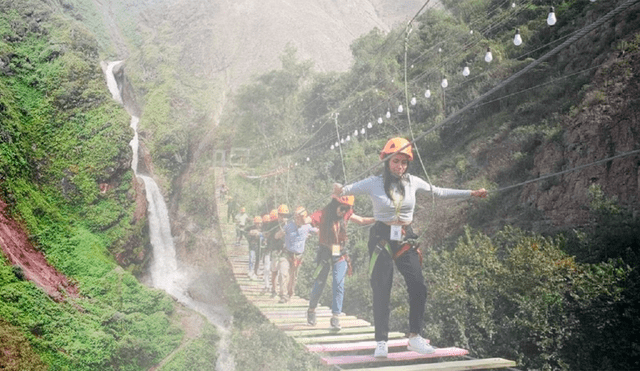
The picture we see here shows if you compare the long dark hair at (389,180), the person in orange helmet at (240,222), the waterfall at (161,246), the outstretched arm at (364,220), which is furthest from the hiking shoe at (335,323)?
the person in orange helmet at (240,222)

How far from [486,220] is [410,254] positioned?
24.8ft

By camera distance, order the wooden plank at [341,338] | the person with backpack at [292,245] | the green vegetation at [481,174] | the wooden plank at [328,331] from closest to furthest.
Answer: the wooden plank at [341,338] < the green vegetation at [481,174] < the wooden plank at [328,331] < the person with backpack at [292,245]

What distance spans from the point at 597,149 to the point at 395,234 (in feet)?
24.1

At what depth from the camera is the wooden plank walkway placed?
7281mm

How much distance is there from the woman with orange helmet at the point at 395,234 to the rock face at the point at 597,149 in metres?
5.73

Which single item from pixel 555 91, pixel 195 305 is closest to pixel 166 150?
pixel 195 305

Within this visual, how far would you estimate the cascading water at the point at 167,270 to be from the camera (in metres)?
17.5

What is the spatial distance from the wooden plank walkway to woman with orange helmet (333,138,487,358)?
329 millimetres

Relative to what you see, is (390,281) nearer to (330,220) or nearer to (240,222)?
(330,220)

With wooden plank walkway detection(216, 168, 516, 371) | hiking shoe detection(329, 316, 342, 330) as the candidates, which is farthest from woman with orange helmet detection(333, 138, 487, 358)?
hiking shoe detection(329, 316, 342, 330)

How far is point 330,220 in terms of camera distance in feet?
30.8

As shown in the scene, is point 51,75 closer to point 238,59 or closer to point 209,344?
point 209,344

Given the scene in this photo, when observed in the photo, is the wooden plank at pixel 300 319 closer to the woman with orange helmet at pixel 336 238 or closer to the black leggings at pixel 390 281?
the woman with orange helmet at pixel 336 238

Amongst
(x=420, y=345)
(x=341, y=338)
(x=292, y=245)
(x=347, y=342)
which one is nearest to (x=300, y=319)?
(x=292, y=245)
